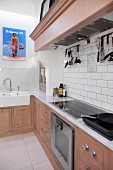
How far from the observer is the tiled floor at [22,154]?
1.91 m

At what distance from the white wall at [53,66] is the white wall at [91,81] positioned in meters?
0.34

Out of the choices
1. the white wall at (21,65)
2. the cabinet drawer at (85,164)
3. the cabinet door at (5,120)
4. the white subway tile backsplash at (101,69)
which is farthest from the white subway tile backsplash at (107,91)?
the white wall at (21,65)

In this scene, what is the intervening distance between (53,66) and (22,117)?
125 centimetres

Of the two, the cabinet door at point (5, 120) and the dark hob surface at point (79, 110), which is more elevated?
the dark hob surface at point (79, 110)

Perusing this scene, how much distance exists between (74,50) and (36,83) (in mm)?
1615

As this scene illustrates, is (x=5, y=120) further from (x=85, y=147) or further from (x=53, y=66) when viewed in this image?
(x=85, y=147)

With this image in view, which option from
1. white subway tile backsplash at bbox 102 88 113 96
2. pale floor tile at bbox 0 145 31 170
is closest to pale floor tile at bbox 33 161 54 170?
pale floor tile at bbox 0 145 31 170

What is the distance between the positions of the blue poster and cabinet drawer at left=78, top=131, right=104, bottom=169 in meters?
2.68

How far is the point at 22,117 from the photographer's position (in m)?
2.88

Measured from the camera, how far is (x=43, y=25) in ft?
6.73

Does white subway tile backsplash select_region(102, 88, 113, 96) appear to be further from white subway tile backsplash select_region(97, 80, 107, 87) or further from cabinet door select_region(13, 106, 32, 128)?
cabinet door select_region(13, 106, 32, 128)

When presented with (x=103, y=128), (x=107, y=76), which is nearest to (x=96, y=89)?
(x=107, y=76)

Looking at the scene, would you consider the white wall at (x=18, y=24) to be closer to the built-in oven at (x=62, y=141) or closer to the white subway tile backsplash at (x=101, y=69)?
the built-in oven at (x=62, y=141)

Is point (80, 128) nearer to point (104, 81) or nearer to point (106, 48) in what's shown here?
point (104, 81)
